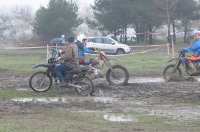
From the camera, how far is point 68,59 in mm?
13828

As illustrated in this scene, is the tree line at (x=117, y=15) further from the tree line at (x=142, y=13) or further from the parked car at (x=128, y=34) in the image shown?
the parked car at (x=128, y=34)

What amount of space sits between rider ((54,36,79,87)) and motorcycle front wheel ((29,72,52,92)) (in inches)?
21.5

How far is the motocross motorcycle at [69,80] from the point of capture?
13820mm

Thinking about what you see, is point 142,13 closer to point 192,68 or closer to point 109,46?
point 109,46

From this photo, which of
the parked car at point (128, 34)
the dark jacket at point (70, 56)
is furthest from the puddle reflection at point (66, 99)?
the parked car at point (128, 34)

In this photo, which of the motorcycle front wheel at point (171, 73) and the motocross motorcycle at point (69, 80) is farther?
the motorcycle front wheel at point (171, 73)

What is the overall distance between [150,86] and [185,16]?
3778cm

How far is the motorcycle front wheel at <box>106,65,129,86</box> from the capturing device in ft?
51.5

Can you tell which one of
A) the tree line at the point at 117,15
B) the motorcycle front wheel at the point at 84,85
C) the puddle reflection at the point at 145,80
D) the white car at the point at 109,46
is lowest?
the puddle reflection at the point at 145,80

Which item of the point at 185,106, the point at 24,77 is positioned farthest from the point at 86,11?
the point at 185,106

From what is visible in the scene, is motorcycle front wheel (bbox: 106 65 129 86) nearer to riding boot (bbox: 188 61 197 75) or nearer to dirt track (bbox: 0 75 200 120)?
dirt track (bbox: 0 75 200 120)

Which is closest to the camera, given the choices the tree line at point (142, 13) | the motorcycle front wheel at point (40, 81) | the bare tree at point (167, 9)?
the motorcycle front wheel at point (40, 81)

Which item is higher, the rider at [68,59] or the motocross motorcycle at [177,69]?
the rider at [68,59]

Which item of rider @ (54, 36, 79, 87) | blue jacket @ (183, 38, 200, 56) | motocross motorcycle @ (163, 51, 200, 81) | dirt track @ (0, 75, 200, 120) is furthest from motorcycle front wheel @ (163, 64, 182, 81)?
rider @ (54, 36, 79, 87)
